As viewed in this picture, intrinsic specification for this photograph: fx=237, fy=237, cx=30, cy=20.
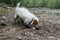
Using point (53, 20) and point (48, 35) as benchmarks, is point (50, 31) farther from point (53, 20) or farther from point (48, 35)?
point (53, 20)

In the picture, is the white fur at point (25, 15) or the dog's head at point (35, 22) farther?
the white fur at point (25, 15)

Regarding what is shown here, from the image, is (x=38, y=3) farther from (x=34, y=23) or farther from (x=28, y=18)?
(x=34, y=23)

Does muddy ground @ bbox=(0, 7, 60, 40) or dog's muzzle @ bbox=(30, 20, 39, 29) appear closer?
muddy ground @ bbox=(0, 7, 60, 40)

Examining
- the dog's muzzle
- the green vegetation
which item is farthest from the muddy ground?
the green vegetation

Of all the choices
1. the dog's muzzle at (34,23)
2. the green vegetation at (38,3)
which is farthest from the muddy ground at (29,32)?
the green vegetation at (38,3)

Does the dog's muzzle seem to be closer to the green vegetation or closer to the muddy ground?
the muddy ground

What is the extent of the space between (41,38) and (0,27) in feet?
3.43

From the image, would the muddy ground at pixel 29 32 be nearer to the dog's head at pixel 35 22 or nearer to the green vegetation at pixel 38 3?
the dog's head at pixel 35 22

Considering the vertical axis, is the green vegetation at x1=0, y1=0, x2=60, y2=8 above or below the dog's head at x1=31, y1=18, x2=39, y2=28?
below

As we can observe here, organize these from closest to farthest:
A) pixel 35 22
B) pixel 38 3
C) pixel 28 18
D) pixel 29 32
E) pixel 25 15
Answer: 1. pixel 29 32
2. pixel 35 22
3. pixel 28 18
4. pixel 25 15
5. pixel 38 3

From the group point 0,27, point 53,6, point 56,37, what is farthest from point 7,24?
point 53,6

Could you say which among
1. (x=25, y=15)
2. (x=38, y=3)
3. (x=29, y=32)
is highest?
(x=25, y=15)

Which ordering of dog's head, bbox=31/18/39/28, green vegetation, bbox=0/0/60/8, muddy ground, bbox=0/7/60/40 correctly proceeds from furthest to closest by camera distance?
green vegetation, bbox=0/0/60/8 < dog's head, bbox=31/18/39/28 < muddy ground, bbox=0/7/60/40

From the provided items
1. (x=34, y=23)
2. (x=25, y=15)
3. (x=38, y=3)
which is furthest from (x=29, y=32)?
(x=38, y=3)
